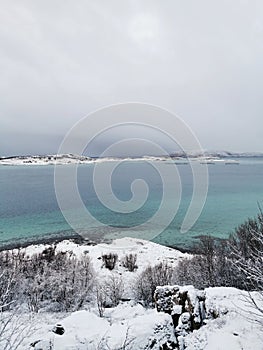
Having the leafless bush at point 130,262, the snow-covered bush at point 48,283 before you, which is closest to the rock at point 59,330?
the snow-covered bush at point 48,283

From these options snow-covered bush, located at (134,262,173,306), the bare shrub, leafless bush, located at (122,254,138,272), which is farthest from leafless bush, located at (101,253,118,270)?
snow-covered bush, located at (134,262,173,306)

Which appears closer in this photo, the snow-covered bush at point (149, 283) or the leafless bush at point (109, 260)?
the snow-covered bush at point (149, 283)

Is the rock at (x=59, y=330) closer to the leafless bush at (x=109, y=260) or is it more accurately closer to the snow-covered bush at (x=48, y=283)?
the snow-covered bush at (x=48, y=283)

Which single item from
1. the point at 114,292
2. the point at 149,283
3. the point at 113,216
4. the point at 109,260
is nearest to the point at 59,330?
the point at 114,292

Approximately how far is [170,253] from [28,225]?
20.7 m

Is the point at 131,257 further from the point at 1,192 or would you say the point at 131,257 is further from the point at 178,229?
the point at 1,192

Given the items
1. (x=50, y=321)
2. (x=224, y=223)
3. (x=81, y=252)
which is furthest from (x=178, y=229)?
(x=50, y=321)

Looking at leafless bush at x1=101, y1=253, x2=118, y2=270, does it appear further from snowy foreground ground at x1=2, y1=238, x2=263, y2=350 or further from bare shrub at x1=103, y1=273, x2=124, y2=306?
snowy foreground ground at x1=2, y1=238, x2=263, y2=350

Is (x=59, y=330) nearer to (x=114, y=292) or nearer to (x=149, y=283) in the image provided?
(x=114, y=292)

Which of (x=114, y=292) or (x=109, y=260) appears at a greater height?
(x=109, y=260)

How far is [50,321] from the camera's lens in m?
15.6

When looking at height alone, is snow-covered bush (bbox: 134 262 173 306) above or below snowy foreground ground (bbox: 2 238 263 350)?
below

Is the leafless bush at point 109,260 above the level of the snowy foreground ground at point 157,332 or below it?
below

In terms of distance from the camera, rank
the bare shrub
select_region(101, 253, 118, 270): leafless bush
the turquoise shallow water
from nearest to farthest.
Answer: the bare shrub < select_region(101, 253, 118, 270): leafless bush < the turquoise shallow water
